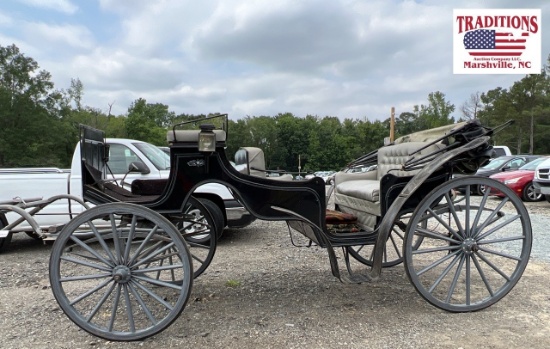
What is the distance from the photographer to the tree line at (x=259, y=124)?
107 feet

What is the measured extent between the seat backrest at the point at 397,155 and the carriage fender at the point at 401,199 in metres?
0.60

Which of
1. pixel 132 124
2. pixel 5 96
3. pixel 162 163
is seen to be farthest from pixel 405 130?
pixel 162 163

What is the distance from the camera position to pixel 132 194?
363cm

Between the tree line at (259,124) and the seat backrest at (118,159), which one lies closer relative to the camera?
the seat backrest at (118,159)

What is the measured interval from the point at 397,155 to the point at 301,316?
6.77 feet

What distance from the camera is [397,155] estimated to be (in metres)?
4.41

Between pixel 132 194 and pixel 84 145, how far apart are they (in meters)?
0.63

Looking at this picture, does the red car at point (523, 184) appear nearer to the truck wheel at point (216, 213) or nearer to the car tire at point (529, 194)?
the car tire at point (529, 194)

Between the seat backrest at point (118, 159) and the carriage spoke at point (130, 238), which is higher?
the seat backrest at point (118, 159)

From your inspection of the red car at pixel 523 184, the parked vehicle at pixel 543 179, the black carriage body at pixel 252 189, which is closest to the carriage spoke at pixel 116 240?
the black carriage body at pixel 252 189

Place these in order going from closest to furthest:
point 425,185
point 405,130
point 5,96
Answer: point 425,185, point 5,96, point 405,130

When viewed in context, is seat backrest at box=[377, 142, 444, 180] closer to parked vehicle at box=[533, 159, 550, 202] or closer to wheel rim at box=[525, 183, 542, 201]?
parked vehicle at box=[533, 159, 550, 202]

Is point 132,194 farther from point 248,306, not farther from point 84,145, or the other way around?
point 248,306

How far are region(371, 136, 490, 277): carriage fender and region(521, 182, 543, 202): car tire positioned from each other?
32.5ft
